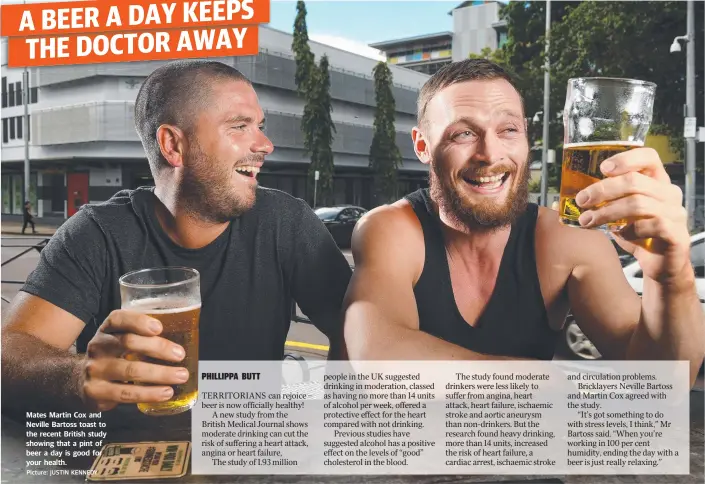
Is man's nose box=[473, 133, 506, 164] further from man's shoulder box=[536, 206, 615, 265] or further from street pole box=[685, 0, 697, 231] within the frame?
street pole box=[685, 0, 697, 231]

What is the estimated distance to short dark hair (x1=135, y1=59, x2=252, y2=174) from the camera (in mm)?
1065

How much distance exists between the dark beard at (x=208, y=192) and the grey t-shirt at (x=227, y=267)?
44 millimetres

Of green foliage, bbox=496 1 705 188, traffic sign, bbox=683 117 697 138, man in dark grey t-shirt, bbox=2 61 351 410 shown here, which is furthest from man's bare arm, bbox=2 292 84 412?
traffic sign, bbox=683 117 697 138

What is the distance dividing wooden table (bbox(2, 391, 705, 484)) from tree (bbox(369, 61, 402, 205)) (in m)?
0.62

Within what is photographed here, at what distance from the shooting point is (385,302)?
1.01 m

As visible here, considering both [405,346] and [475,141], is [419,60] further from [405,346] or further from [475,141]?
[405,346]

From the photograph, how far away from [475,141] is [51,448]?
2.76 ft

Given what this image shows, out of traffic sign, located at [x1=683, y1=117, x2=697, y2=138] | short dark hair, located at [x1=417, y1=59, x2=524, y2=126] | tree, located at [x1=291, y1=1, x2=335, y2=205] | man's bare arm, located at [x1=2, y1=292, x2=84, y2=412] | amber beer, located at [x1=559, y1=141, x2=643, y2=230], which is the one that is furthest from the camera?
tree, located at [x1=291, y1=1, x2=335, y2=205]

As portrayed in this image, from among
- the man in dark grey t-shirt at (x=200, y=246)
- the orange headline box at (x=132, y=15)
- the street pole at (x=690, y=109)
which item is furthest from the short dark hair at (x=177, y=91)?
the street pole at (x=690, y=109)

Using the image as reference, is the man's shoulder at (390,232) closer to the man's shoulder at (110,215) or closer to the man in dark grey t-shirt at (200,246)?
the man in dark grey t-shirt at (200,246)

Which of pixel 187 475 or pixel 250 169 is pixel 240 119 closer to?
pixel 250 169

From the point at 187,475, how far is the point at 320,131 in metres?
0.96

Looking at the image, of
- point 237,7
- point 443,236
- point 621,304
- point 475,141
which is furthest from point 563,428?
point 237,7

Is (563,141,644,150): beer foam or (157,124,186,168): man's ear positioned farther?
(157,124,186,168): man's ear
